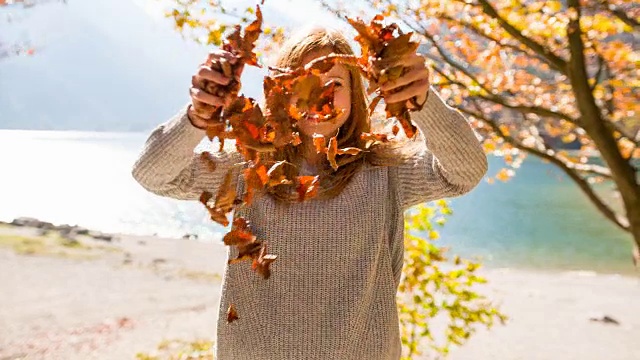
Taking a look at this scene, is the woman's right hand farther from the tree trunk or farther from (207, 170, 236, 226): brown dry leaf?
the tree trunk

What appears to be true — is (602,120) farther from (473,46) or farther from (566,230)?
(566,230)

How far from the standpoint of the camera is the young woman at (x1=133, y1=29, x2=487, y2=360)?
939 mm

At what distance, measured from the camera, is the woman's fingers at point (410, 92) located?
2.04 ft

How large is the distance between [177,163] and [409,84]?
1.36ft

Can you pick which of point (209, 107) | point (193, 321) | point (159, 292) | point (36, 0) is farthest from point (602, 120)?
point (159, 292)

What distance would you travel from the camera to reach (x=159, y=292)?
5.58 m

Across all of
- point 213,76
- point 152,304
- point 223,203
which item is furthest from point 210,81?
point 152,304

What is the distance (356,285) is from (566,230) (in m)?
11.7

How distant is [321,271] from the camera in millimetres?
981

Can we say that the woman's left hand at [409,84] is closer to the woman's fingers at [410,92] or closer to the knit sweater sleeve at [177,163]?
the woman's fingers at [410,92]

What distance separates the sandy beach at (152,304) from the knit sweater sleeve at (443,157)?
115 inches

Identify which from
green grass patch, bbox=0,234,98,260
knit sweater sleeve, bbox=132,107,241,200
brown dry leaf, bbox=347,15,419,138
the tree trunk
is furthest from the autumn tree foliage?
green grass patch, bbox=0,234,98,260

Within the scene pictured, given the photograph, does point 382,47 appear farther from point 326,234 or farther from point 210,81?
point 326,234

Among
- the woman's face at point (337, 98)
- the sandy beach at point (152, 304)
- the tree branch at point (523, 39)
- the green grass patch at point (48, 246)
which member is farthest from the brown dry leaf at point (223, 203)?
the green grass patch at point (48, 246)
